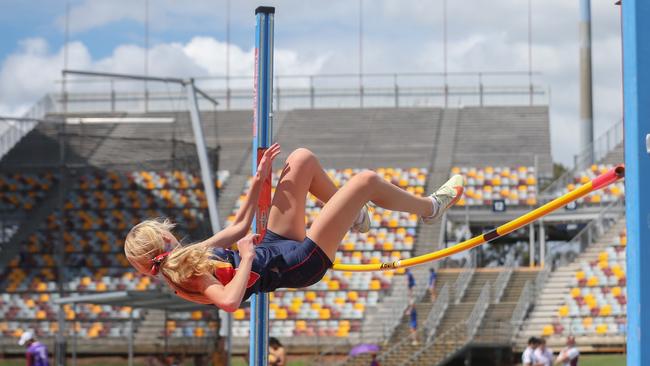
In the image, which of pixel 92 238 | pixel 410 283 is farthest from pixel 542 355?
pixel 410 283

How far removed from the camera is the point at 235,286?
441 cm

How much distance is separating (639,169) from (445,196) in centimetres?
196

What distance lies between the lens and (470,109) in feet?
94.4

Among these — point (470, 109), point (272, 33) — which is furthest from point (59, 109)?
point (272, 33)

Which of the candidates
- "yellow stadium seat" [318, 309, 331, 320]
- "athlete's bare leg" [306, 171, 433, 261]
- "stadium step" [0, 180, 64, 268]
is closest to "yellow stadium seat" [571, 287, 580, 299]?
"yellow stadium seat" [318, 309, 331, 320]

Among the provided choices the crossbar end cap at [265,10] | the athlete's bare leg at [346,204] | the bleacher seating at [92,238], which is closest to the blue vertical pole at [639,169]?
the athlete's bare leg at [346,204]

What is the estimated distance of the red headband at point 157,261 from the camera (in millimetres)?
4617

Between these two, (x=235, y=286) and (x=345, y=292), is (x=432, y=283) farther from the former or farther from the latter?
(x=235, y=286)

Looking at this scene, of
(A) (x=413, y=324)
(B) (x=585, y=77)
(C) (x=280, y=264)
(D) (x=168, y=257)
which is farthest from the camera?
(B) (x=585, y=77)

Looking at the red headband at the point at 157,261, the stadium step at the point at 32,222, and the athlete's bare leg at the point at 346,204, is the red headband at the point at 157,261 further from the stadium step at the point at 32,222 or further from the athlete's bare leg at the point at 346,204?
the stadium step at the point at 32,222

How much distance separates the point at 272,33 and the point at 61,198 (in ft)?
35.5

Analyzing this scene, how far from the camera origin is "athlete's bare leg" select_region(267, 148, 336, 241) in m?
4.93

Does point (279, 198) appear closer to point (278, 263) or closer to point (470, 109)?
point (278, 263)

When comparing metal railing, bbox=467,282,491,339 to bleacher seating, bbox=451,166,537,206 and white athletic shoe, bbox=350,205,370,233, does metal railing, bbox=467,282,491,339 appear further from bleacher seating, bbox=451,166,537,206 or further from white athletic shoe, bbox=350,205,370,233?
white athletic shoe, bbox=350,205,370,233
